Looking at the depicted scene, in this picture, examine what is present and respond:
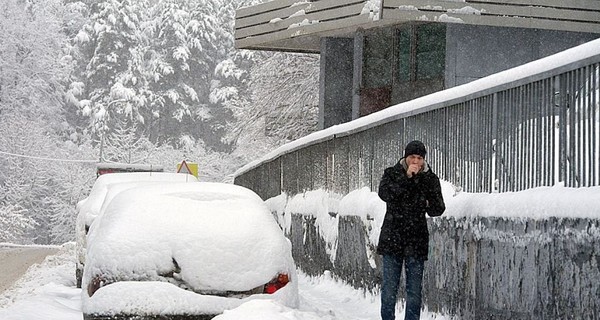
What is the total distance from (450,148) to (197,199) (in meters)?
3.09

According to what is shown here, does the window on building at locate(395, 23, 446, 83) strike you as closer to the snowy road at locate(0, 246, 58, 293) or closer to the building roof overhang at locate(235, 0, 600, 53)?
the building roof overhang at locate(235, 0, 600, 53)

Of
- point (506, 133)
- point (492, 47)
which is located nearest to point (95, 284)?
point (506, 133)

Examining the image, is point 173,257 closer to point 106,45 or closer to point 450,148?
point 450,148

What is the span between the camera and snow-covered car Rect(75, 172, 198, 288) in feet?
45.5

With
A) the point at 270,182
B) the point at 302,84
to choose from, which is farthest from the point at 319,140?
the point at 302,84

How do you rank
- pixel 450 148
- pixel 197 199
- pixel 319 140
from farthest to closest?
pixel 319 140 → pixel 450 148 → pixel 197 199

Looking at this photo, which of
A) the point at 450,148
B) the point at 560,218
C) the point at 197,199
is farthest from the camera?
the point at 450,148

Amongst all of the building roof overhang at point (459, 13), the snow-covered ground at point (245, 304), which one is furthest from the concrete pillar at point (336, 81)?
the snow-covered ground at point (245, 304)

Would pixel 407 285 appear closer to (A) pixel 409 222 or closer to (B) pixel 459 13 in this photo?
(A) pixel 409 222

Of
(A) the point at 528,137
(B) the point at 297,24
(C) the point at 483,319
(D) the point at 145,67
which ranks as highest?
(D) the point at 145,67

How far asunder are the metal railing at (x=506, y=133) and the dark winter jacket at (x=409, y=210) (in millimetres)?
731

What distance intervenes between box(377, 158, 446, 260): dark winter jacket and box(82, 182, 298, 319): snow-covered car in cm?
101

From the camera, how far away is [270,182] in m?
21.6

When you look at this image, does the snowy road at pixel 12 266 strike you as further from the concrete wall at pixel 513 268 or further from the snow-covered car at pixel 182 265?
the snow-covered car at pixel 182 265
